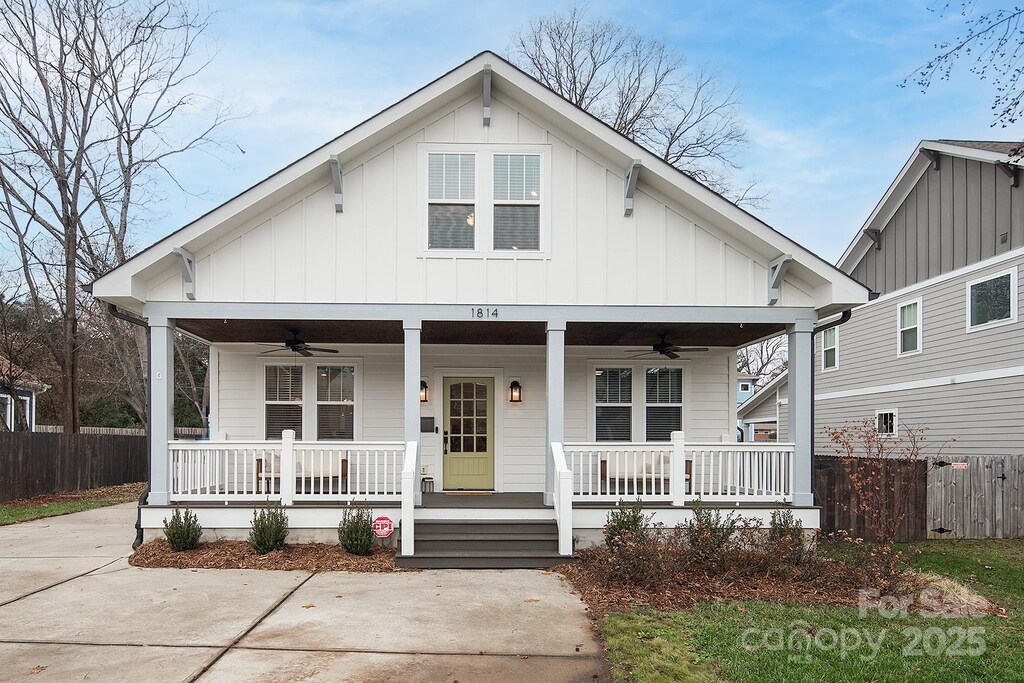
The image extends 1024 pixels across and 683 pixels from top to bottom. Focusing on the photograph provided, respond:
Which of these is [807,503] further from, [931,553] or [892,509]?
[892,509]

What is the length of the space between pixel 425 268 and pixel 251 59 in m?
11.2

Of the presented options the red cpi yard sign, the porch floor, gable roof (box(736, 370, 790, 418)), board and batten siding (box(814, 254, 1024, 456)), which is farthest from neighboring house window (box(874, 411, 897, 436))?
the red cpi yard sign

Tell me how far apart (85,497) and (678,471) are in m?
14.6

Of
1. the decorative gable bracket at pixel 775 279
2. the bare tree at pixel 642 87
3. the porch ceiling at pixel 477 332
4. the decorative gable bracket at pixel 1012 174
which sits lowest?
the porch ceiling at pixel 477 332

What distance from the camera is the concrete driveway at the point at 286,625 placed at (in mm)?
5355

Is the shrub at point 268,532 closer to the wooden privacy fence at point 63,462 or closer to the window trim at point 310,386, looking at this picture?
the window trim at point 310,386

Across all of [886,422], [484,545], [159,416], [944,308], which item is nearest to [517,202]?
[484,545]

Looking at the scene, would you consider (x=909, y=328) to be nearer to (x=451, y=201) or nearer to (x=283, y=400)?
(x=451, y=201)

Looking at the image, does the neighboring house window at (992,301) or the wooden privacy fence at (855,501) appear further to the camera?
the neighboring house window at (992,301)

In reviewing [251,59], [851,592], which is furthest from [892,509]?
[251,59]

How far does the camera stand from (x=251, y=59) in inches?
706

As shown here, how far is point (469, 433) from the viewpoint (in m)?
12.4

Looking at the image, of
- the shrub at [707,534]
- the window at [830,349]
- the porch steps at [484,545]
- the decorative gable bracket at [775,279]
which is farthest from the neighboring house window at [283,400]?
the window at [830,349]

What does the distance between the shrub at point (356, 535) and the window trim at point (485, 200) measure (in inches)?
137
